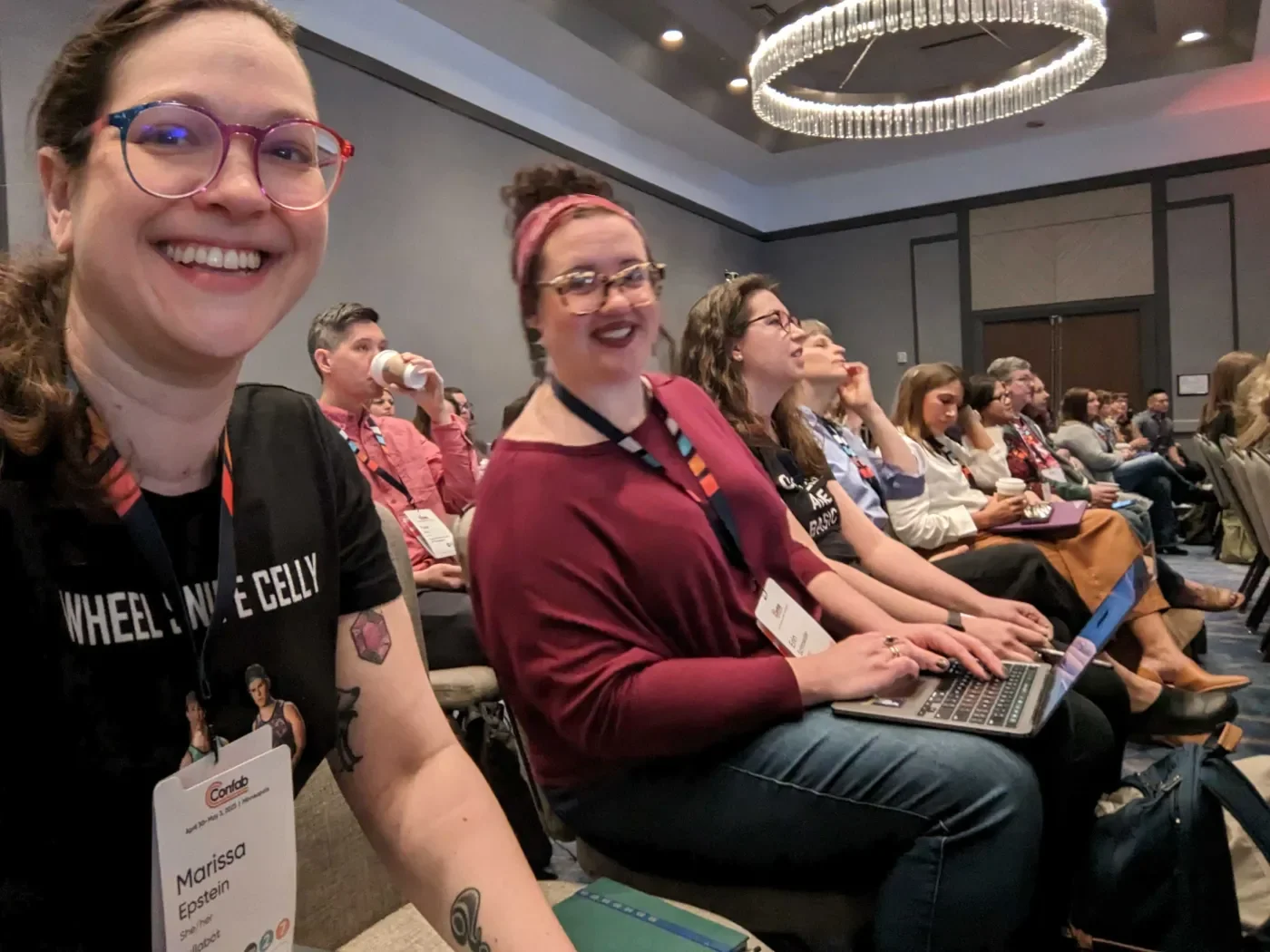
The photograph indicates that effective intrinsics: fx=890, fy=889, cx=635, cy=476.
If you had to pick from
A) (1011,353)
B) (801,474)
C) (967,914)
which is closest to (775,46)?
(801,474)

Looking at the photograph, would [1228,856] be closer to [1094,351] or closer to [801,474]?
[801,474]

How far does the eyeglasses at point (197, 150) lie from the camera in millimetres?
706

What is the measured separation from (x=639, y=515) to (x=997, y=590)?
4.82 feet

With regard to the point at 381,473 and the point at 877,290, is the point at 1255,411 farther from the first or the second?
the point at 877,290

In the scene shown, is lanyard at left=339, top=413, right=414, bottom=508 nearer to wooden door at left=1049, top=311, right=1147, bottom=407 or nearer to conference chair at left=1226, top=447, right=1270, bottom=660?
conference chair at left=1226, top=447, right=1270, bottom=660

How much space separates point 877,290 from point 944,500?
23.8ft

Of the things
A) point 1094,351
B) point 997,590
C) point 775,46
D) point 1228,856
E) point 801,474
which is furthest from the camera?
point 1094,351

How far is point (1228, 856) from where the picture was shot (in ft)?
4.59

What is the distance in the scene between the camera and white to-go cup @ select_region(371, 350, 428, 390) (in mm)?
2982

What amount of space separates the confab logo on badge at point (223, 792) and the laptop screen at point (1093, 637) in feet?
3.54

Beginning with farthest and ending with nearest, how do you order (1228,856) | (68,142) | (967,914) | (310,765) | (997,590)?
1. (997,590)
2. (1228,856)
3. (967,914)
4. (310,765)
5. (68,142)

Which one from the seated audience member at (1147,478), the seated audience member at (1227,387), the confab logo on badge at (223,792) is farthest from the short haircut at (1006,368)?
the confab logo on badge at (223,792)

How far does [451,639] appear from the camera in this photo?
216cm

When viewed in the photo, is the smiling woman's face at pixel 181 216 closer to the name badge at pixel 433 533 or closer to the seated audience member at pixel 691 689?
the seated audience member at pixel 691 689
